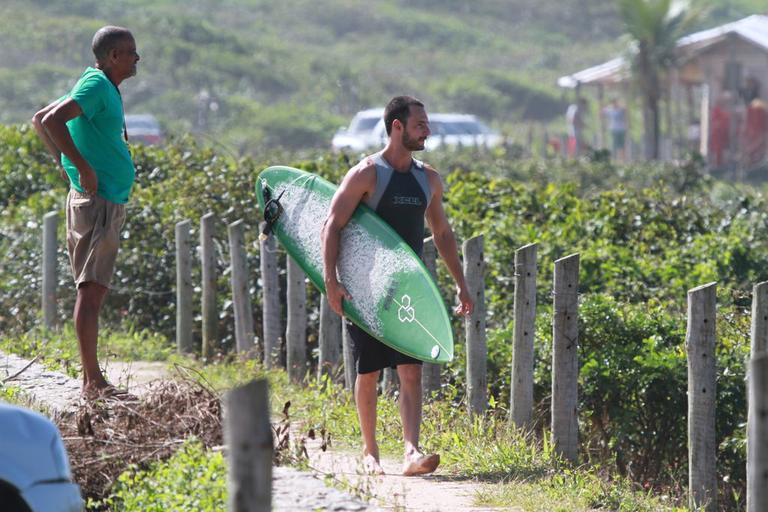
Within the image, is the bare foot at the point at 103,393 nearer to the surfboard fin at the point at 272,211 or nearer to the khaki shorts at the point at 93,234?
the khaki shorts at the point at 93,234

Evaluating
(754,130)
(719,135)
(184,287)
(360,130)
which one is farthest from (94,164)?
(719,135)

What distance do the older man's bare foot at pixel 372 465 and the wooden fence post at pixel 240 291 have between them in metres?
3.42

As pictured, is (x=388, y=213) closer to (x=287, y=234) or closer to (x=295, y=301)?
(x=287, y=234)

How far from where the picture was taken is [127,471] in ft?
20.4

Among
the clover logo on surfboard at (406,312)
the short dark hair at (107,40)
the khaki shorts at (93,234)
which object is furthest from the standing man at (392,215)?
the short dark hair at (107,40)

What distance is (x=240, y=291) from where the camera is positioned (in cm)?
1038

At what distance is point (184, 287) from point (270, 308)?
1.05 m

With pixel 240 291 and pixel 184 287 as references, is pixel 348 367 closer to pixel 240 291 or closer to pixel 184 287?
pixel 240 291

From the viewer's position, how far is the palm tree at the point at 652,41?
31.5 metres

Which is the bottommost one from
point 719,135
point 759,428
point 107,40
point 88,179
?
point 759,428

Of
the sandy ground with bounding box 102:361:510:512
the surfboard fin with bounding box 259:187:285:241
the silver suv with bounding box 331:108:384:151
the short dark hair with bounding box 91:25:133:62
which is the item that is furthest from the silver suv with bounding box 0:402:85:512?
the silver suv with bounding box 331:108:384:151

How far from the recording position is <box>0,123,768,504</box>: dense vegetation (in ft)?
28.6

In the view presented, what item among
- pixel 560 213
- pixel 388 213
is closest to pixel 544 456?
pixel 388 213

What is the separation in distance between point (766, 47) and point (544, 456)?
24.4m
